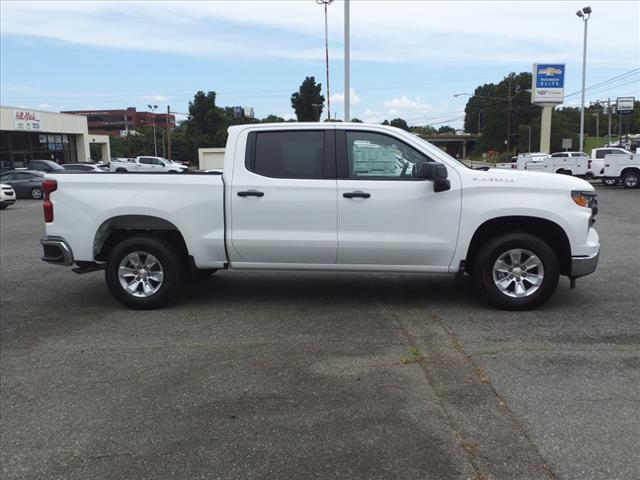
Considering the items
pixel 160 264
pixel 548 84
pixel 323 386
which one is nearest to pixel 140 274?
pixel 160 264

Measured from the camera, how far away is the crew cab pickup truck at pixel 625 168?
2677cm

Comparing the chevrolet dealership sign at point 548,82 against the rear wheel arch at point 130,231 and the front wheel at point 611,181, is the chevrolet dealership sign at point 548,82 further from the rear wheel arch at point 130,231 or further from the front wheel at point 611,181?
the rear wheel arch at point 130,231

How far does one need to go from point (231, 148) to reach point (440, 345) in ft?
10.0

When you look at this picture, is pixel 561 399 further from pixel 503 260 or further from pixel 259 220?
pixel 259 220

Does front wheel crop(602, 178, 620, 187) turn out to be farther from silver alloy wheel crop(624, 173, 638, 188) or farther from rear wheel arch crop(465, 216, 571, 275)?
rear wheel arch crop(465, 216, 571, 275)

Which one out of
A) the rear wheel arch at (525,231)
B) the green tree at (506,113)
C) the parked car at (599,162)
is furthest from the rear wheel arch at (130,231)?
the green tree at (506,113)

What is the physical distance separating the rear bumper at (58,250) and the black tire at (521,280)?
4384 millimetres

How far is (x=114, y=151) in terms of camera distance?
351ft

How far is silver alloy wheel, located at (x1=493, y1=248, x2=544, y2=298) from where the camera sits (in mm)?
6098

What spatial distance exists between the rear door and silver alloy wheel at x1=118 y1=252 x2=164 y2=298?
927 mm

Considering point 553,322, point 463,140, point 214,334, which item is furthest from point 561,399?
point 463,140

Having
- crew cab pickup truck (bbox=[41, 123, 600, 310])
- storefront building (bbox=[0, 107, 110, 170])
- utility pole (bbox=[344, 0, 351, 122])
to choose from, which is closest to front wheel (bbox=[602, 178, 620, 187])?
utility pole (bbox=[344, 0, 351, 122])

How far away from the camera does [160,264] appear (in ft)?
21.1

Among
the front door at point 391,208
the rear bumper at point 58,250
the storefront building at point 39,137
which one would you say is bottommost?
the rear bumper at point 58,250
